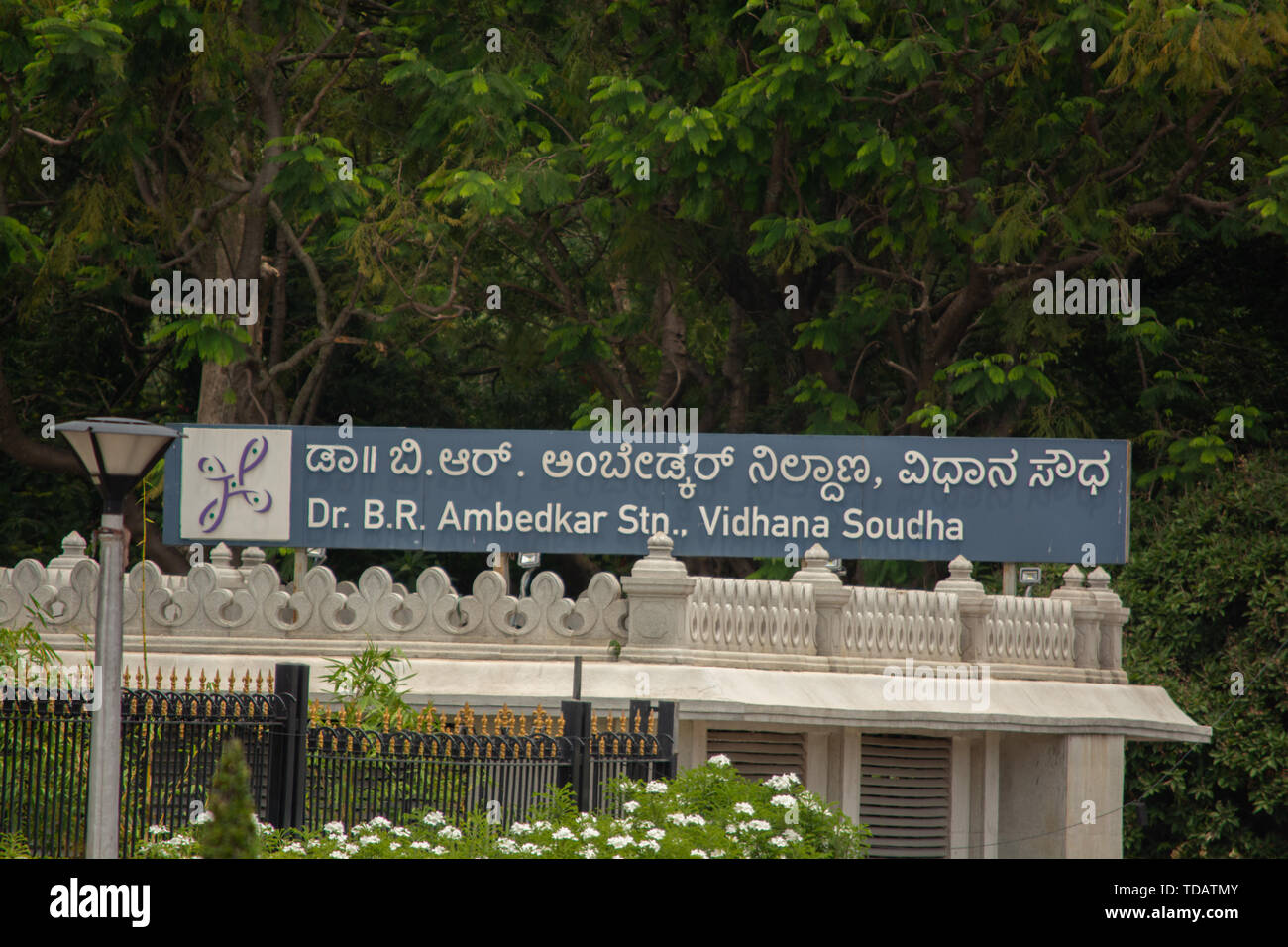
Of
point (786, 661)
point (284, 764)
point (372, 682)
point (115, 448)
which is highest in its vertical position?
point (115, 448)

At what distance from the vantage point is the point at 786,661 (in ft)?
49.6

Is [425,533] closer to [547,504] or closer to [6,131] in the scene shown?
[547,504]

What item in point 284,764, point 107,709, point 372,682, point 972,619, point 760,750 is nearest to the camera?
point 107,709

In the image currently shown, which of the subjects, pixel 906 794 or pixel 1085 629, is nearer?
pixel 906 794

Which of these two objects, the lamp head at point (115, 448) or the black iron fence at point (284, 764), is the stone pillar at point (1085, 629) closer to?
the black iron fence at point (284, 764)

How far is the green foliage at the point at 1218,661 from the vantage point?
68.2ft

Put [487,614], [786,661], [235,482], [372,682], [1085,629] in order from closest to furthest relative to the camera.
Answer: [372,682]
[487,614]
[786,661]
[235,482]
[1085,629]

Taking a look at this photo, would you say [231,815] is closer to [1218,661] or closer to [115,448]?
[115,448]

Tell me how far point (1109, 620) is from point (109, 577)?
11.4 metres

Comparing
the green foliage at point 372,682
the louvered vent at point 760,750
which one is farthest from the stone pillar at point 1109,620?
the green foliage at point 372,682

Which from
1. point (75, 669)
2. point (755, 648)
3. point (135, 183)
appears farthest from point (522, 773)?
point (135, 183)

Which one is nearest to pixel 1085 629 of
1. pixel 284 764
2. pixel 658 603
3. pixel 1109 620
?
pixel 1109 620

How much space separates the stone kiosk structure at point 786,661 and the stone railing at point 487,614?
18mm

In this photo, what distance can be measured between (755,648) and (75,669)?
6.03 m
